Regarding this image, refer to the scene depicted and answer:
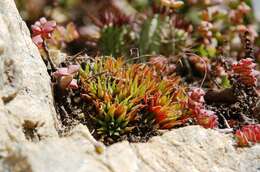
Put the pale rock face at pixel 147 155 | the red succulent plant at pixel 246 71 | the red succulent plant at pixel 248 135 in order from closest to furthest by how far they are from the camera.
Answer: the pale rock face at pixel 147 155
the red succulent plant at pixel 248 135
the red succulent plant at pixel 246 71

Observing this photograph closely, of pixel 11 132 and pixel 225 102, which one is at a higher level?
pixel 11 132

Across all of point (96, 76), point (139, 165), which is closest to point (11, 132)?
point (139, 165)

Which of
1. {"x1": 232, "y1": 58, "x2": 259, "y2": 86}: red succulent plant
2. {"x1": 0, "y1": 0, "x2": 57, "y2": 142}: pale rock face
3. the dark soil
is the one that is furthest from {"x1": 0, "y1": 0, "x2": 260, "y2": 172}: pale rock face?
{"x1": 232, "y1": 58, "x2": 259, "y2": 86}: red succulent plant

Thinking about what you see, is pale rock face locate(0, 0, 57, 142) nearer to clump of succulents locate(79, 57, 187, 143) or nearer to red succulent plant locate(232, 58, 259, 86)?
clump of succulents locate(79, 57, 187, 143)

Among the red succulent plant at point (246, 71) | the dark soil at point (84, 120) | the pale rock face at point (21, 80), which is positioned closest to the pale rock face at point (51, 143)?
the pale rock face at point (21, 80)

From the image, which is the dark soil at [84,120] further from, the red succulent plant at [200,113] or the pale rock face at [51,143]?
the red succulent plant at [200,113]

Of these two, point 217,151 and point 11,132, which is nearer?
point 11,132

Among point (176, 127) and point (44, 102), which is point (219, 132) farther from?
point (44, 102)
